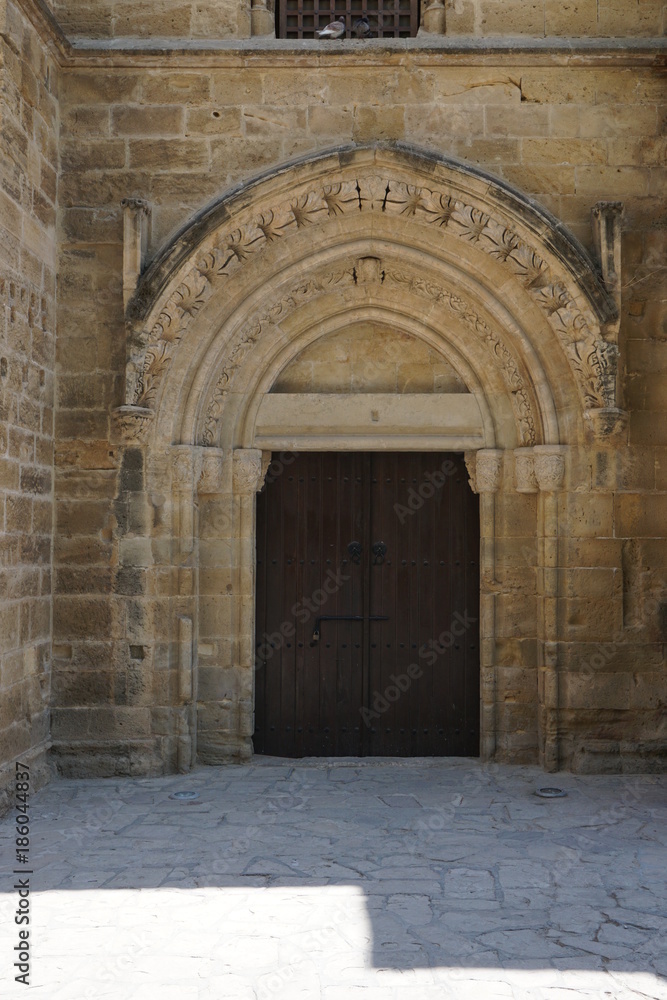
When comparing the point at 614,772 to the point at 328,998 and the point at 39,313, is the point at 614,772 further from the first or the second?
the point at 39,313

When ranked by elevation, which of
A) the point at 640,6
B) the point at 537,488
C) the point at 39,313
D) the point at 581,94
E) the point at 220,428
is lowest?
the point at 537,488

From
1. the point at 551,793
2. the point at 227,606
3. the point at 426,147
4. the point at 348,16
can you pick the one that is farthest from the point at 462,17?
the point at 551,793

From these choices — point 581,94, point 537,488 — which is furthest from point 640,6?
point 537,488

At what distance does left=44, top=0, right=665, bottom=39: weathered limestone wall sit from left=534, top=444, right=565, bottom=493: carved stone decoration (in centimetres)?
267

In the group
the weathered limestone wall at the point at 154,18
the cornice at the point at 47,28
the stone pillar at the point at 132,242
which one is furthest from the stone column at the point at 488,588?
the cornice at the point at 47,28

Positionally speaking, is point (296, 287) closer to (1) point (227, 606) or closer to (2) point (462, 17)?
(2) point (462, 17)

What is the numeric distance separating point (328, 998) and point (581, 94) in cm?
538

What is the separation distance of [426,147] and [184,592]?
3218mm

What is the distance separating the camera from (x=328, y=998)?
9.87 ft

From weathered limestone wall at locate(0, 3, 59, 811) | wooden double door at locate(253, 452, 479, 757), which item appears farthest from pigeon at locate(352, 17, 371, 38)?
wooden double door at locate(253, 452, 479, 757)

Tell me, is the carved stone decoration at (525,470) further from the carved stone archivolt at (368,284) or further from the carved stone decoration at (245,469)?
the carved stone decoration at (245,469)

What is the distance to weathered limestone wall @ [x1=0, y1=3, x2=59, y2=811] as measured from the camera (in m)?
5.18

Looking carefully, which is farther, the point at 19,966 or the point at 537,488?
the point at 537,488

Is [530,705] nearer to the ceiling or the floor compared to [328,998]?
nearer to the ceiling
